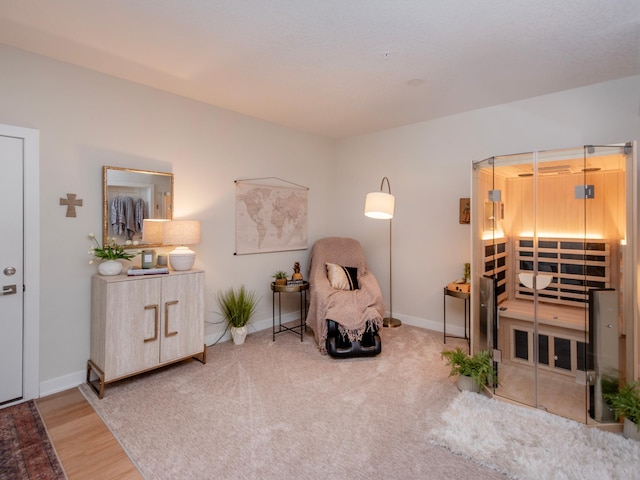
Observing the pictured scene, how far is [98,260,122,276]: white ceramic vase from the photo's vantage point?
277cm

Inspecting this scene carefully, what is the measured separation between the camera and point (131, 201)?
9.96 ft

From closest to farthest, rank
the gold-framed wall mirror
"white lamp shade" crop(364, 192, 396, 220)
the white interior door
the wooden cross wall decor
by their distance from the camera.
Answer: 1. the white interior door
2. the wooden cross wall decor
3. the gold-framed wall mirror
4. "white lamp shade" crop(364, 192, 396, 220)

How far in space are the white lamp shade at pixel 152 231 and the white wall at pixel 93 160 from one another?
0.93ft

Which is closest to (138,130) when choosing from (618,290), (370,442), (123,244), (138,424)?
(123,244)

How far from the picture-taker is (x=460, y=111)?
3848mm

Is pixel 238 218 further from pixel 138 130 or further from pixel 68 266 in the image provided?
pixel 68 266

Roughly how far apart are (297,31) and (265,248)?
2.55 metres

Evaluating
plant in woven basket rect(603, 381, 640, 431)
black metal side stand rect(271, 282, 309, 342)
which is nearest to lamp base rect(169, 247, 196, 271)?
black metal side stand rect(271, 282, 309, 342)

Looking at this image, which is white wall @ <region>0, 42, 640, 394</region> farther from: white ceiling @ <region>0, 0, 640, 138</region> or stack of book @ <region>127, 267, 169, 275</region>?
stack of book @ <region>127, 267, 169, 275</region>

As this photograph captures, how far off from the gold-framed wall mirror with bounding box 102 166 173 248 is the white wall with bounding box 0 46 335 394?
77 millimetres

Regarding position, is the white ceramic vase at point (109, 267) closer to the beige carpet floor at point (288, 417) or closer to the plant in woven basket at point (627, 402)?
the beige carpet floor at point (288, 417)

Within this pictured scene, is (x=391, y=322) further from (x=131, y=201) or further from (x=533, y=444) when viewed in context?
(x=131, y=201)

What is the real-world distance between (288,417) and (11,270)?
2321 millimetres

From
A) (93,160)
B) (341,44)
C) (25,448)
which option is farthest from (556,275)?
(93,160)
